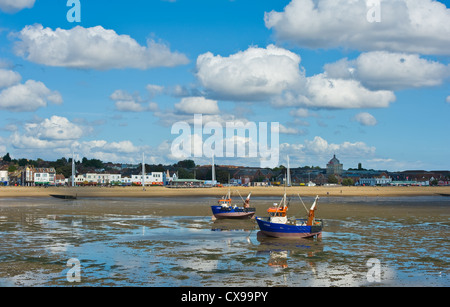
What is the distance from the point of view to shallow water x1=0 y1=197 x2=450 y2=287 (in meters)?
27.2

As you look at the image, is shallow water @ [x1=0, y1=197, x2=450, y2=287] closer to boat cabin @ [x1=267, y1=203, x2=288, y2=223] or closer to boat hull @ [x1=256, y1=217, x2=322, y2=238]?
boat hull @ [x1=256, y1=217, x2=322, y2=238]

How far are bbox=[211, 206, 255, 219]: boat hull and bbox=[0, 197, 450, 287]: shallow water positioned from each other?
585 centimetres

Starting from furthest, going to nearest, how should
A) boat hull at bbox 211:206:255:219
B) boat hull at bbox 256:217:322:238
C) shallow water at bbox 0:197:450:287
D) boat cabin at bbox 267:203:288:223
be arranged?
boat hull at bbox 211:206:255:219 → boat cabin at bbox 267:203:288:223 → boat hull at bbox 256:217:322:238 → shallow water at bbox 0:197:450:287

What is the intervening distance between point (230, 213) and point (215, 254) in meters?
26.8

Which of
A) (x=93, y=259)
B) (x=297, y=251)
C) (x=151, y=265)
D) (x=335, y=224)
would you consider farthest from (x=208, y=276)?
(x=335, y=224)

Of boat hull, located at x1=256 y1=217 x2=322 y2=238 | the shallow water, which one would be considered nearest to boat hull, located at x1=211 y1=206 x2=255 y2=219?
the shallow water

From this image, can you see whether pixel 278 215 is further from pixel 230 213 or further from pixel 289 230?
pixel 230 213

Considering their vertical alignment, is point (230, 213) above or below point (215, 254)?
above

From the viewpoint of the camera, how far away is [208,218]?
212 feet

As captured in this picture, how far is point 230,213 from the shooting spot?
6206 centimetres

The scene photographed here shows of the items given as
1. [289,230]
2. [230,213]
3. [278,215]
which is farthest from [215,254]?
[230,213]

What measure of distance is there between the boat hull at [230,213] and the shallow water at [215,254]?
5846mm

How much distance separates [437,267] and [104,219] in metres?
39.9
